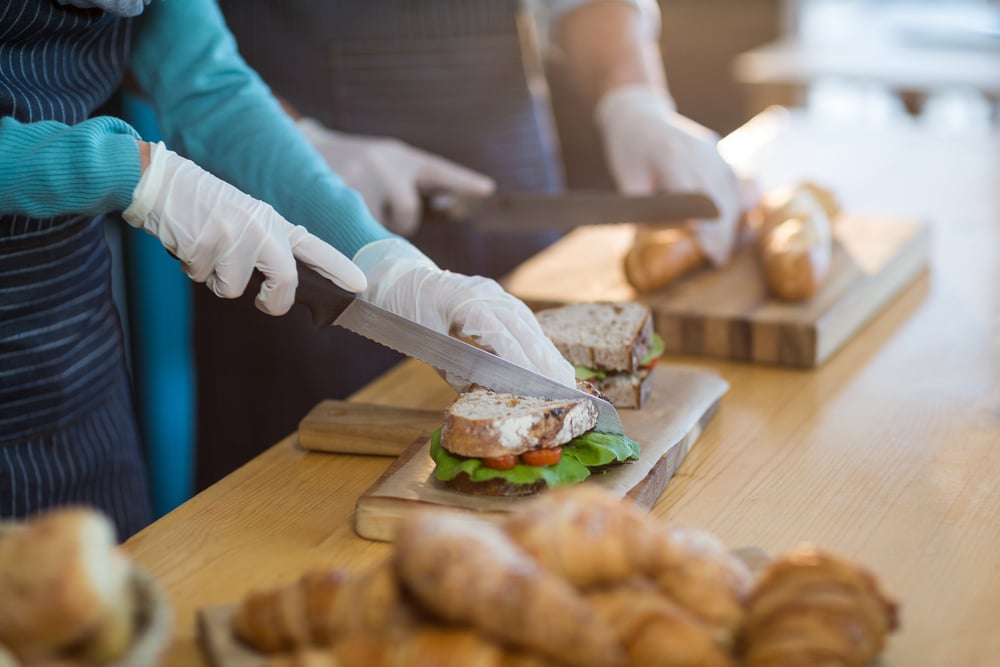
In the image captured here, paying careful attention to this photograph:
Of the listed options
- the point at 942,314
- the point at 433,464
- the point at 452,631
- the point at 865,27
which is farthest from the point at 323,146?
the point at 865,27

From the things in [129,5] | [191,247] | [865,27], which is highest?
[129,5]

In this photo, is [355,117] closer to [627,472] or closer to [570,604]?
[627,472]

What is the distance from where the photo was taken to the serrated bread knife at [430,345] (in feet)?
6.22

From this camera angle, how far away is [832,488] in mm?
1905

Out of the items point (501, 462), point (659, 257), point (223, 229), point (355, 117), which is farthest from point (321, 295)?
point (355, 117)

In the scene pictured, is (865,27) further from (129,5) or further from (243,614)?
(243,614)

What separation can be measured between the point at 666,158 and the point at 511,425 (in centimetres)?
156

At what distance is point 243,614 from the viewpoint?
1336mm

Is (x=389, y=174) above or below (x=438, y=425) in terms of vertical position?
above

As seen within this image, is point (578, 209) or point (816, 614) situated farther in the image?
point (578, 209)

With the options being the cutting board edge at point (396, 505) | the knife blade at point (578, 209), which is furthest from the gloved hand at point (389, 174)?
the cutting board edge at point (396, 505)

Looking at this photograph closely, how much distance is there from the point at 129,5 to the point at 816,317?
1.60 m

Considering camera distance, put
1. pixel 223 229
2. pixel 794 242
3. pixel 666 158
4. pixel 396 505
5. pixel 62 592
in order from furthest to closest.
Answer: pixel 666 158, pixel 794 242, pixel 223 229, pixel 396 505, pixel 62 592

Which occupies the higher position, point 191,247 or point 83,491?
point 191,247
